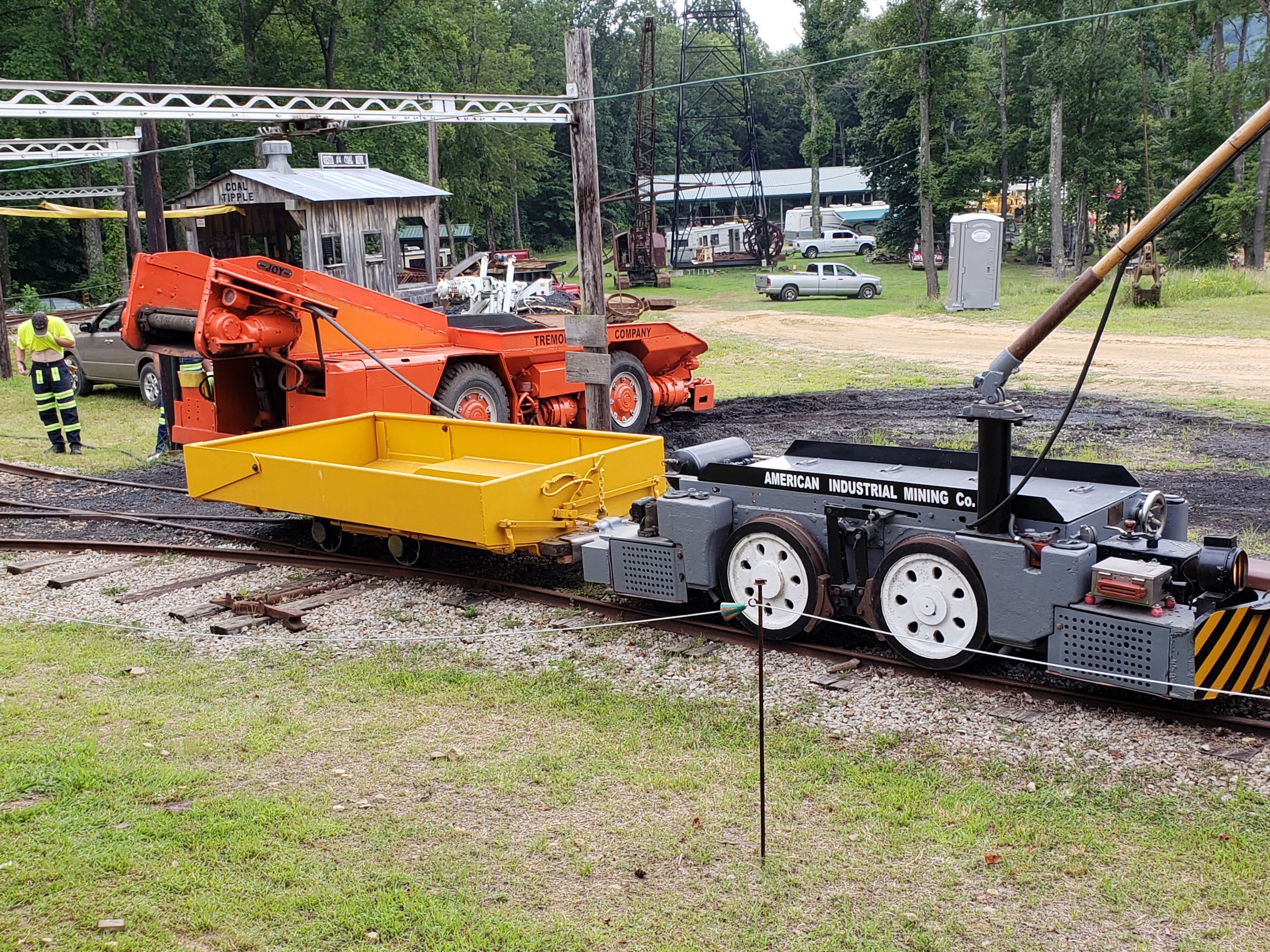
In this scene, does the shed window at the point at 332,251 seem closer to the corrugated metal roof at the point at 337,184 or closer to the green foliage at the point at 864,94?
the corrugated metal roof at the point at 337,184

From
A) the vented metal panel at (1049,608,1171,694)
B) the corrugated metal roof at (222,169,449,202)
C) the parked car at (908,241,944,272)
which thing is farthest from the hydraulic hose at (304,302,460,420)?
the parked car at (908,241,944,272)

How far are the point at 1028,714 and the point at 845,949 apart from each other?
96.6 inches

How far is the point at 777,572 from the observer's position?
7637 mm

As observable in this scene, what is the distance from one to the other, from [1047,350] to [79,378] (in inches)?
691

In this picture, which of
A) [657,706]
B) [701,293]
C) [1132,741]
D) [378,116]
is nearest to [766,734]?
[657,706]

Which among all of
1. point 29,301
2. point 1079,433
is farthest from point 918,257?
point 1079,433

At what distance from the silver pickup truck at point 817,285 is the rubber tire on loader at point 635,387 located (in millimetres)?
24099

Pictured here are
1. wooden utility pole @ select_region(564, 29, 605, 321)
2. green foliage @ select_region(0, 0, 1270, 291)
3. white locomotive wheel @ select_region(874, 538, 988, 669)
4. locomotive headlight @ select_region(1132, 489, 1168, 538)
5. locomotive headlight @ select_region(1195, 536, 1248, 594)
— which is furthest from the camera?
green foliage @ select_region(0, 0, 1270, 291)

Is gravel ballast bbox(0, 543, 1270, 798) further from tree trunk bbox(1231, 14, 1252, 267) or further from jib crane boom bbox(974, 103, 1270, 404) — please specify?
tree trunk bbox(1231, 14, 1252, 267)

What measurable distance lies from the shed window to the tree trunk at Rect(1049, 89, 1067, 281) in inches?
970

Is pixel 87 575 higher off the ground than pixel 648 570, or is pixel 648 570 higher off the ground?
pixel 648 570

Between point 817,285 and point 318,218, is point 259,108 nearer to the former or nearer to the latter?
point 318,218

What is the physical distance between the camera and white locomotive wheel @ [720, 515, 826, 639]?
24.4 feet

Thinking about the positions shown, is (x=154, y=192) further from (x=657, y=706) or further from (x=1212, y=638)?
(x=1212, y=638)
